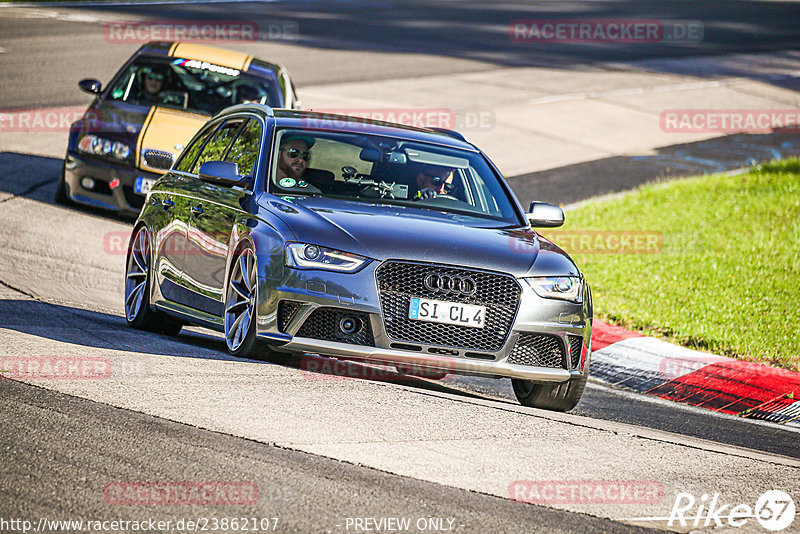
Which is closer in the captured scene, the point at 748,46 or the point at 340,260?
the point at 340,260

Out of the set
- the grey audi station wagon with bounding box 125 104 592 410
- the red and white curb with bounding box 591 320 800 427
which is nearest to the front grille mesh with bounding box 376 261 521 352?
the grey audi station wagon with bounding box 125 104 592 410

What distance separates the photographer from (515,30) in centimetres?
3862

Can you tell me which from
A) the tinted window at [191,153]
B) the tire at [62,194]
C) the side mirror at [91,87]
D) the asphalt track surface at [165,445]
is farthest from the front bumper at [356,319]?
the side mirror at [91,87]

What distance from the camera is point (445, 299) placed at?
7035mm

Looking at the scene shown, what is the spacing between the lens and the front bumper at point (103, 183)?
521 inches

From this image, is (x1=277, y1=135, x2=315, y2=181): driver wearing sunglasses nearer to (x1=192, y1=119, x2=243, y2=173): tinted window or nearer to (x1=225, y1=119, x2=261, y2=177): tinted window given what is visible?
(x1=225, y1=119, x2=261, y2=177): tinted window

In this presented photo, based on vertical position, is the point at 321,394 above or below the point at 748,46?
above

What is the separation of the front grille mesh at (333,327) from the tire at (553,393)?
1397 mm

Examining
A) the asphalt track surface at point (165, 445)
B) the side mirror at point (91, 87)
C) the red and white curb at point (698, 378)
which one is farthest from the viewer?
the side mirror at point (91, 87)

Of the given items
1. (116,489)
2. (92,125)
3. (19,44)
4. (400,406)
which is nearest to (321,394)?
(400,406)

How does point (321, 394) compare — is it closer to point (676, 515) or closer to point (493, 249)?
point (493, 249)

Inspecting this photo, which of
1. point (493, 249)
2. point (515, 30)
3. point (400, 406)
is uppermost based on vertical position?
point (493, 249)

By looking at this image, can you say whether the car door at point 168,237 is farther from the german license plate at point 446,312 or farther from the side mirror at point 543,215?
the side mirror at point 543,215

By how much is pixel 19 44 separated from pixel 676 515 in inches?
917
